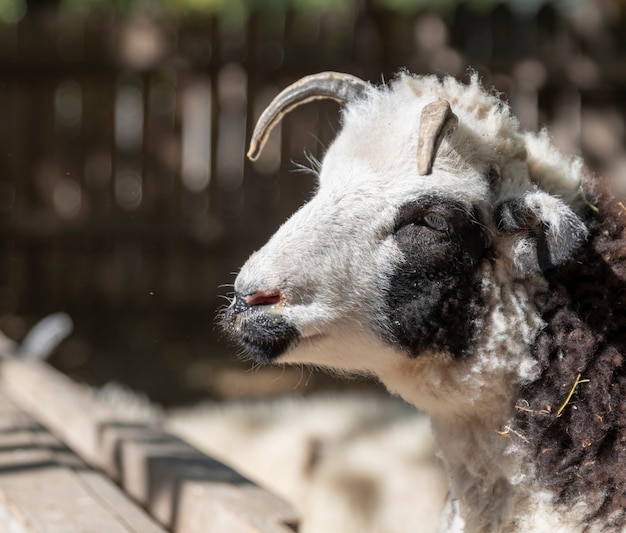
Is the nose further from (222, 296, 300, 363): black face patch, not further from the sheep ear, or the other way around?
the sheep ear

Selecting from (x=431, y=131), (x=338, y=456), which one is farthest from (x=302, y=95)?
(x=338, y=456)

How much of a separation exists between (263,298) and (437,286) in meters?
0.48

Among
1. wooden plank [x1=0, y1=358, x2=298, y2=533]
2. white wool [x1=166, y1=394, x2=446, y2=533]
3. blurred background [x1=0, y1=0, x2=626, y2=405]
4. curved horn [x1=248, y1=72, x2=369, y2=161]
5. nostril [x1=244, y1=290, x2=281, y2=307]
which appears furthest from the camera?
blurred background [x1=0, y1=0, x2=626, y2=405]

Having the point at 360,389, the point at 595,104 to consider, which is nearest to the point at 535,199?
the point at 360,389

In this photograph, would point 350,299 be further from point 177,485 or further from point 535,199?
point 177,485

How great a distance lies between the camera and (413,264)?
→ 8.13ft

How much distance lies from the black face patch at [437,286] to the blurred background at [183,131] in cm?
590

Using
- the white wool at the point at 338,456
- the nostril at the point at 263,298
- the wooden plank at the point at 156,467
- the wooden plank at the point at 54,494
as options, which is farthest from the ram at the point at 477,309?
the white wool at the point at 338,456

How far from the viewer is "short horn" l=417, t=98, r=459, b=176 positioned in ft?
7.39

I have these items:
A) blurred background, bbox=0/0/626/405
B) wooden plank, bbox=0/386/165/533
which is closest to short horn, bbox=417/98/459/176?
wooden plank, bbox=0/386/165/533

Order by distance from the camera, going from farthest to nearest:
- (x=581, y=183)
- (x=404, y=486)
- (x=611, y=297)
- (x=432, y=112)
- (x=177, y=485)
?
(x=404, y=486) → (x=177, y=485) → (x=581, y=183) → (x=611, y=297) → (x=432, y=112)

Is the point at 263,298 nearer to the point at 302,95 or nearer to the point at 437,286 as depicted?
the point at 437,286

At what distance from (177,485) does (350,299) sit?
3.91 feet

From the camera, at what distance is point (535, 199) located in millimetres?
2451
